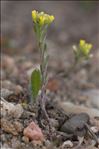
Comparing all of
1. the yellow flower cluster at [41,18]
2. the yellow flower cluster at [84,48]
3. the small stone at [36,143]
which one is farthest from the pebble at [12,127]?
the yellow flower cluster at [84,48]

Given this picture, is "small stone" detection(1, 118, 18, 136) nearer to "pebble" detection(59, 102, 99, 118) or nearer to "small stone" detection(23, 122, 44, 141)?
"small stone" detection(23, 122, 44, 141)

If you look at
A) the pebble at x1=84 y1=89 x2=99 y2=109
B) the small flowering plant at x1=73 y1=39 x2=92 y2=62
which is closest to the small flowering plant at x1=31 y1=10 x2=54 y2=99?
the small flowering plant at x1=73 y1=39 x2=92 y2=62

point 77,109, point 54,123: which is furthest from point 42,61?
point 77,109

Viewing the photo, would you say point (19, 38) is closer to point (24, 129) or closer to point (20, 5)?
point (20, 5)

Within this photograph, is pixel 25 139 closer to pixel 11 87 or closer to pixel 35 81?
pixel 35 81

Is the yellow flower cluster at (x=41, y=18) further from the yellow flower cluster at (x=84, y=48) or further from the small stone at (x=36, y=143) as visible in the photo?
the small stone at (x=36, y=143)

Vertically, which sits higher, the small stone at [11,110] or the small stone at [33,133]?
the small stone at [11,110]
